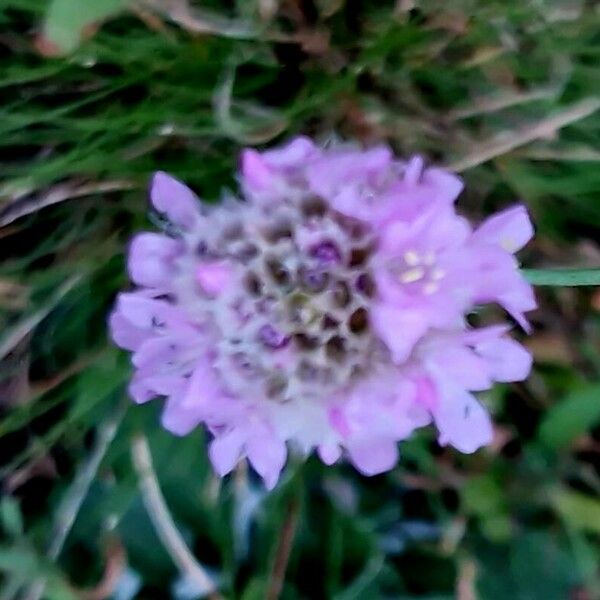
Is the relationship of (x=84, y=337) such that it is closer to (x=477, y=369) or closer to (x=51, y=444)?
(x=51, y=444)

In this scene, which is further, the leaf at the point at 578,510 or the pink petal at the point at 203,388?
the leaf at the point at 578,510

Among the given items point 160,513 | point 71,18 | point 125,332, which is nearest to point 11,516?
point 160,513

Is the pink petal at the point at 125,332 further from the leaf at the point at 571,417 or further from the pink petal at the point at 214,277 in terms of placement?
the leaf at the point at 571,417

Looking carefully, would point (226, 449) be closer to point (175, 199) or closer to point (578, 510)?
point (175, 199)

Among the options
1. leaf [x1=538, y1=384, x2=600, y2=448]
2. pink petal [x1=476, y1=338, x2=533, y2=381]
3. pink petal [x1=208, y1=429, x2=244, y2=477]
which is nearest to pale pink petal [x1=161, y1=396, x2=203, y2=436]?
pink petal [x1=208, y1=429, x2=244, y2=477]

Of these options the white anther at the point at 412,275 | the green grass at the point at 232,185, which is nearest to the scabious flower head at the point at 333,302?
the white anther at the point at 412,275

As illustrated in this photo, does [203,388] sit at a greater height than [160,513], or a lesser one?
greater
